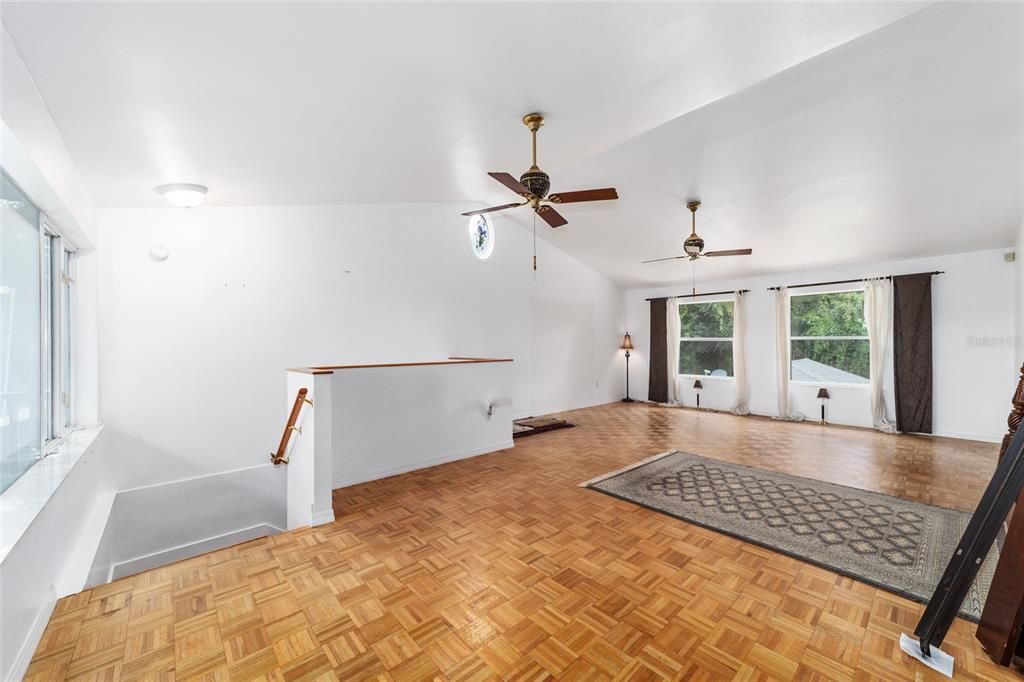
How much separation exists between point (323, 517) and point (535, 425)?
3593 mm

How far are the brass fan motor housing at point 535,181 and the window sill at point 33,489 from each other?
121 inches

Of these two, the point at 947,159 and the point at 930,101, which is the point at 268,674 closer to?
the point at 930,101

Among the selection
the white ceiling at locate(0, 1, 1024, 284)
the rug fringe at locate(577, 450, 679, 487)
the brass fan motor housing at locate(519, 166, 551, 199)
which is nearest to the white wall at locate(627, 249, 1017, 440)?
the white ceiling at locate(0, 1, 1024, 284)

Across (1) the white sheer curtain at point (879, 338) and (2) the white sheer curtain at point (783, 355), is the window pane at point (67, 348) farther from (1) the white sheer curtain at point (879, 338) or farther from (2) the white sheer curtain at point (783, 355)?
(1) the white sheer curtain at point (879, 338)

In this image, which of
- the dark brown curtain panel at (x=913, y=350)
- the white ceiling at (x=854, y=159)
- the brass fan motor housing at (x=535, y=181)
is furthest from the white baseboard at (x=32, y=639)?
the dark brown curtain panel at (x=913, y=350)

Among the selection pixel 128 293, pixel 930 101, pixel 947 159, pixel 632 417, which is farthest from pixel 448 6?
pixel 632 417

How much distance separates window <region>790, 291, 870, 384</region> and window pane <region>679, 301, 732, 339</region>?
1049 mm

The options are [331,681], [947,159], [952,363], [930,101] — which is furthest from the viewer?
A: [952,363]

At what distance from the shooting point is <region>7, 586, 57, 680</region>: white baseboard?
158 centimetres

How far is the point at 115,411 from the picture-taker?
12.3 feet

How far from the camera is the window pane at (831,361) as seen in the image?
6.32 metres

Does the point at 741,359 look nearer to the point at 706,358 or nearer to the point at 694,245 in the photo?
the point at 706,358

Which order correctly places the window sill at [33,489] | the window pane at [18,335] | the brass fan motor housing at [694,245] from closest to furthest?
the window sill at [33,489], the window pane at [18,335], the brass fan motor housing at [694,245]

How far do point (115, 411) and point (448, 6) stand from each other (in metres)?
4.29
